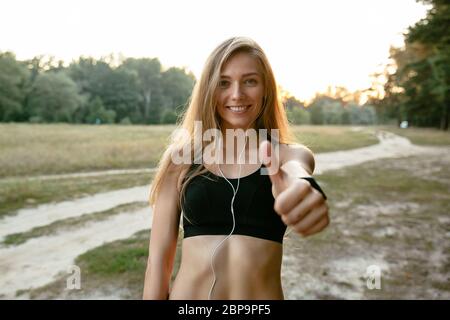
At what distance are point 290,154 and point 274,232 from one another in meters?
0.38

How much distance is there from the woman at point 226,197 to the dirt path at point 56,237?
362cm

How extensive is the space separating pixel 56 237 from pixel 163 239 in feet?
17.3

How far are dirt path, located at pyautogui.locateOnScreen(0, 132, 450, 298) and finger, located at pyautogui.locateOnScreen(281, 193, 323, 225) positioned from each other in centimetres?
434

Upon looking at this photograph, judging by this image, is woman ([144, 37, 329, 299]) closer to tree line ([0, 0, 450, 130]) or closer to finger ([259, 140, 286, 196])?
→ finger ([259, 140, 286, 196])

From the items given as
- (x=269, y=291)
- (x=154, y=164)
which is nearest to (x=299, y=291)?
(x=269, y=291)

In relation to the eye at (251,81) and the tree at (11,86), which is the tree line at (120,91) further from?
the eye at (251,81)

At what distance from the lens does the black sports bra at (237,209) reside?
1479mm

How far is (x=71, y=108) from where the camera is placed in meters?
35.8

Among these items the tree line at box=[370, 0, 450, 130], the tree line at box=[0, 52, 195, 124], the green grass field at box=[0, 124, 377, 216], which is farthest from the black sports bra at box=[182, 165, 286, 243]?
the tree line at box=[0, 52, 195, 124]

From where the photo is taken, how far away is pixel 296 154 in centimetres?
169

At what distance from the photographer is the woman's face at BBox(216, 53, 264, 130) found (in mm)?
1620

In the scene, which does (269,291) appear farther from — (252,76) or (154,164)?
(154,164)

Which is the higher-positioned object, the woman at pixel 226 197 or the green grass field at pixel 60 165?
the woman at pixel 226 197

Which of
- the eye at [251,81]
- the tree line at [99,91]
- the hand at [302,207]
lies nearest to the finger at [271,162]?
the hand at [302,207]
